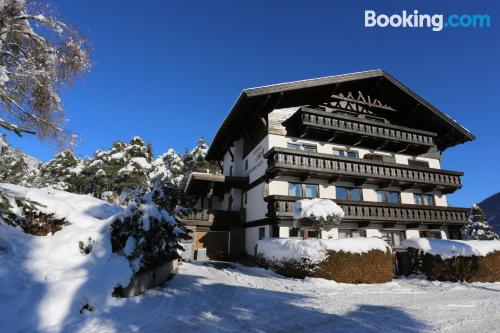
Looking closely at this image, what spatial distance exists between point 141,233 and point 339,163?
15.7 m

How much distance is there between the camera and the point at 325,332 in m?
5.87

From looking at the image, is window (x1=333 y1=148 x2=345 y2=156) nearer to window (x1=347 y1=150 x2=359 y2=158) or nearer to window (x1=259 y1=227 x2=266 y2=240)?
window (x1=347 y1=150 x2=359 y2=158)

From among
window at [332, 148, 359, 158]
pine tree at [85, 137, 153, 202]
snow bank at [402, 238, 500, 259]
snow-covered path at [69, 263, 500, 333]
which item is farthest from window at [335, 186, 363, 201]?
pine tree at [85, 137, 153, 202]

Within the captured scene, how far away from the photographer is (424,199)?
23953mm

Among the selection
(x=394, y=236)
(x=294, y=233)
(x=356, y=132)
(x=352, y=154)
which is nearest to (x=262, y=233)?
(x=294, y=233)

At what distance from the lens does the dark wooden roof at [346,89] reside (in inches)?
815

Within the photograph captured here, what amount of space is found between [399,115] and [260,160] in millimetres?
14499

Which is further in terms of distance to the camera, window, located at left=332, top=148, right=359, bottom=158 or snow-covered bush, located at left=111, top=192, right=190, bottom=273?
window, located at left=332, top=148, right=359, bottom=158

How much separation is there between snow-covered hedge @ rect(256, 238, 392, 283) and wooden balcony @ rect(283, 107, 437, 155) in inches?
382

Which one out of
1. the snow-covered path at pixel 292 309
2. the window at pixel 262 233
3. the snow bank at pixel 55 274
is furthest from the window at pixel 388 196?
the snow bank at pixel 55 274

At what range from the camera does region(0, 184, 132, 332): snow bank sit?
5.23 metres

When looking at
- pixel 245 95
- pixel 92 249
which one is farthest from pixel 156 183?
pixel 245 95

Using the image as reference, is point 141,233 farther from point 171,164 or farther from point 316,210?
point 171,164

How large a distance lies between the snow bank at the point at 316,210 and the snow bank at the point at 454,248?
16.6 ft
